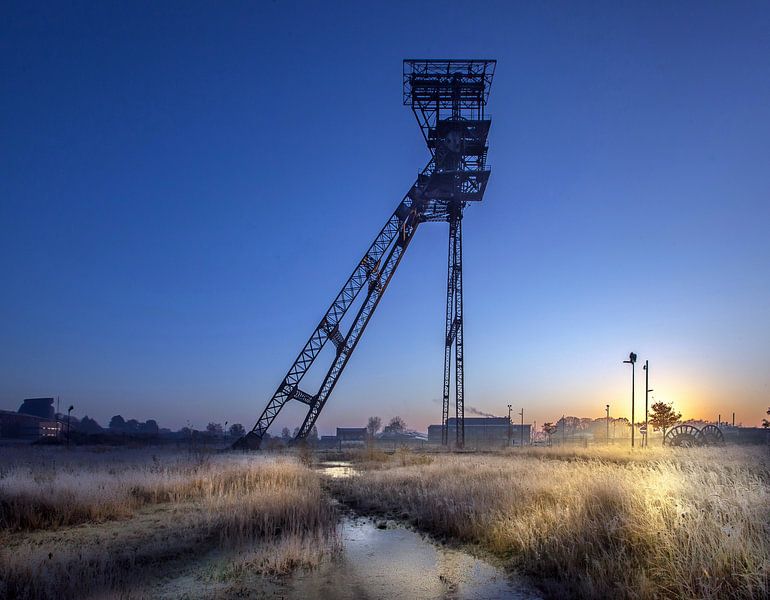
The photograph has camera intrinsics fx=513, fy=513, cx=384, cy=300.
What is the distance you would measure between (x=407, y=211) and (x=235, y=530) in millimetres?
25095

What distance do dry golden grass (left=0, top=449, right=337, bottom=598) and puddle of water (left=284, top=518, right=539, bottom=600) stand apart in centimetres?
63

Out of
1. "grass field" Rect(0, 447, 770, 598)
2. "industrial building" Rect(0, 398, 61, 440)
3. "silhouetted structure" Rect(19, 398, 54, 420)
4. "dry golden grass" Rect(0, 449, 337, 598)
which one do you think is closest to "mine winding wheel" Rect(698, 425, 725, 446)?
"grass field" Rect(0, 447, 770, 598)

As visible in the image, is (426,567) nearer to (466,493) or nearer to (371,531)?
(371,531)

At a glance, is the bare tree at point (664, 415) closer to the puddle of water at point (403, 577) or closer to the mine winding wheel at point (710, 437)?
the mine winding wheel at point (710, 437)

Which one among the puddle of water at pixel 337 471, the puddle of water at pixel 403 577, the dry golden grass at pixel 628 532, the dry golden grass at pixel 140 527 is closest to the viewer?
the dry golden grass at pixel 628 532

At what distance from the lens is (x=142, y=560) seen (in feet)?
29.6

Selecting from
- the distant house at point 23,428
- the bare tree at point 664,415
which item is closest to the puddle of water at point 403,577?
the bare tree at point 664,415

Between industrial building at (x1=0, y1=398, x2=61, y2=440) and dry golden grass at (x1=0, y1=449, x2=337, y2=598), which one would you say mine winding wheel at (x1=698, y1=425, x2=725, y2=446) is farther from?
industrial building at (x1=0, y1=398, x2=61, y2=440)

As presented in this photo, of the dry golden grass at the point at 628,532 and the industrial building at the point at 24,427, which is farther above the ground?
the dry golden grass at the point at 628,532

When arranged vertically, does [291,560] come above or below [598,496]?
below

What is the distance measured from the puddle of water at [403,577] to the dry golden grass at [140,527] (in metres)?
0.63

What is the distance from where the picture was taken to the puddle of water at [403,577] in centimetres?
750

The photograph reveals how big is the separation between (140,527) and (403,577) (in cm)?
658

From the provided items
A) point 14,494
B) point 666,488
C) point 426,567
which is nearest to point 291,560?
point 426,567
